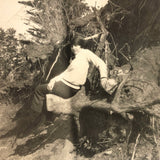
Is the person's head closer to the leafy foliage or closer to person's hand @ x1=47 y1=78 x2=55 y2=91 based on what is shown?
person's hand @ x1=47 y1=78 x2=55 y2=91

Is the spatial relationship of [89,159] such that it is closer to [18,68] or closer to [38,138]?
[38,138]

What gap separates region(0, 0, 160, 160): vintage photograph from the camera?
2449 millimetres

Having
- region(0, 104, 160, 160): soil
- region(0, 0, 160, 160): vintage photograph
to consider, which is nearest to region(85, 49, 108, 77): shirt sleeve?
region(0, 0, 160, 160): vintage photograph

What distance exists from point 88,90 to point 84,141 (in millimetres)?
634

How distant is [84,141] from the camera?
2723mm

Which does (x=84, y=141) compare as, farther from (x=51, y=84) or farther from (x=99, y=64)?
(x=99, y=64)

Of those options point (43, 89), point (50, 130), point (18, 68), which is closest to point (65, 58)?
point (43, 89)

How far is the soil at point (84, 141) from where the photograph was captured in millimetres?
2473

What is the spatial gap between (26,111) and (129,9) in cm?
244

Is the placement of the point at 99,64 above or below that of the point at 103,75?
above

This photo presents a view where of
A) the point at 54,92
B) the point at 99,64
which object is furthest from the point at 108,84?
the point at 54,92

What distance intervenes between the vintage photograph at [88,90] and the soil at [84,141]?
0.4 inches

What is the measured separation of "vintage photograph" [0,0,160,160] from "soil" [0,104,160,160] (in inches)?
0.4

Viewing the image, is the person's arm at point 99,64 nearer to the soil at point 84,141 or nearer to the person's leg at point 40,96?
the soil at point 84,141
